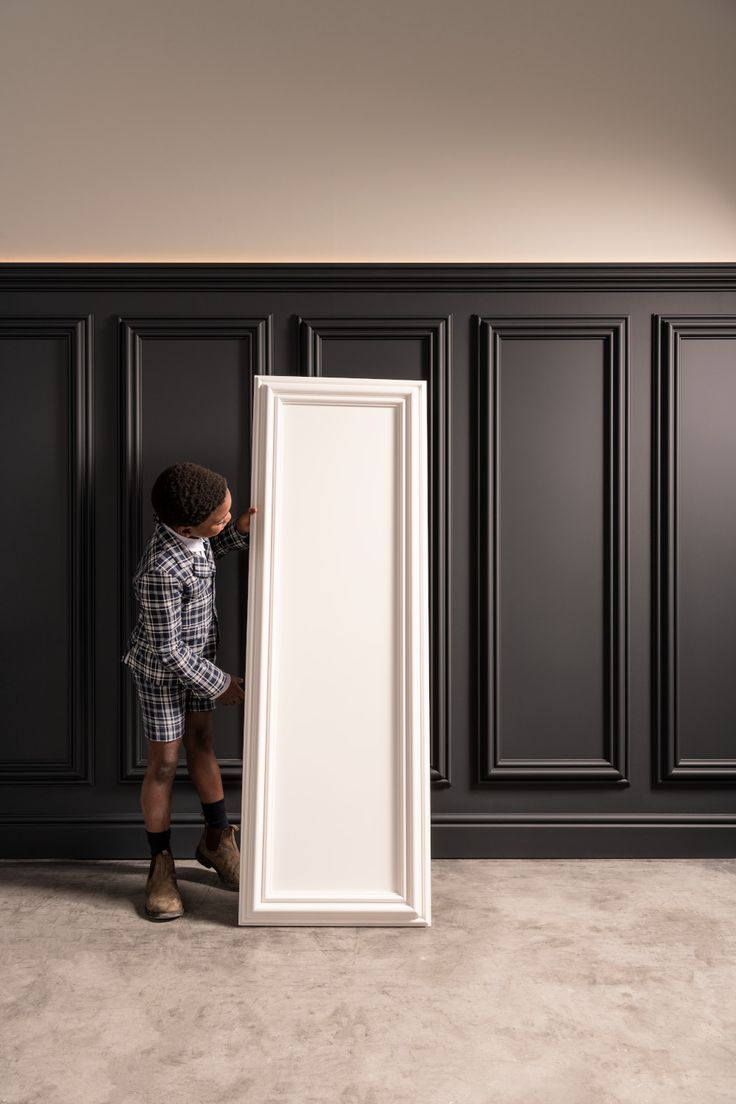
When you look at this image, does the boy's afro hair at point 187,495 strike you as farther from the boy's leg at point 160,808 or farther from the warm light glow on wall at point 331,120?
the warm light glow on wall at point 331,120

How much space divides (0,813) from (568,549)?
231 cm

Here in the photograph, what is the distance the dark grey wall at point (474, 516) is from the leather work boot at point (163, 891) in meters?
0.35

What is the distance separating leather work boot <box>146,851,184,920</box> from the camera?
87.3 inches

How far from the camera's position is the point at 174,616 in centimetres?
221

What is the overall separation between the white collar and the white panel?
0.17m

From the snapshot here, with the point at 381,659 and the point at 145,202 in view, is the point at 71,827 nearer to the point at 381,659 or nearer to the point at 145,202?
the point at 381,659

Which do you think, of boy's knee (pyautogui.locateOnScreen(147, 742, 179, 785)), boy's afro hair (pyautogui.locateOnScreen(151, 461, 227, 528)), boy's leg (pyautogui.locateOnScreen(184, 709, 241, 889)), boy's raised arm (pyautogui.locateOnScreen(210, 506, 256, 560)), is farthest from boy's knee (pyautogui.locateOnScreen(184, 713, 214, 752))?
boy's afro hair (pyautogui.locateOnScreen(151, 461, 227, 528))

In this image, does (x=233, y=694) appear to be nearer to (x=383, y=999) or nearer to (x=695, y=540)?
(x=383, y=999)

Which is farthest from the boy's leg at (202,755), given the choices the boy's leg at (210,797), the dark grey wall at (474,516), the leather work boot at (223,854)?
the dark grey wall at (474,516)

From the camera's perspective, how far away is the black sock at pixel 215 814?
7.98ft

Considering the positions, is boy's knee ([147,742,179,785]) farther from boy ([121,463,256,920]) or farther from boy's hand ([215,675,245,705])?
boy's hand ([215,675,245,705])

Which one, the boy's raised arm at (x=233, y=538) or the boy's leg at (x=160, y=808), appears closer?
the boy's leg at (x=160, y=808)

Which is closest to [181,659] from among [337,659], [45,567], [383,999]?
[337,659]

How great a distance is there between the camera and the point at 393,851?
7.29 ft
